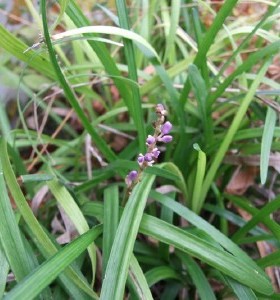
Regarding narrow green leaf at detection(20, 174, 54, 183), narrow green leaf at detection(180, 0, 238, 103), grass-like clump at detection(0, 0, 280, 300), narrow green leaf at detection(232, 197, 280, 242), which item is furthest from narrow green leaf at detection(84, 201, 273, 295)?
narrow green leaf at detection(180, 0, 238, 103)

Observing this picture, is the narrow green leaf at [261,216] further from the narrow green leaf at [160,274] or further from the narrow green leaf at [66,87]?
the narrow green leaf at [66,87]

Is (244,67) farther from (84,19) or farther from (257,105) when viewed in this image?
(84,19)

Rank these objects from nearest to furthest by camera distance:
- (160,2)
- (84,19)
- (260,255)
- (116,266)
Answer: (116,266)
(84,19)
(260,255)
(160,2)

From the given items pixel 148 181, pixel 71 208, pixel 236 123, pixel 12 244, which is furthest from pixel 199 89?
pixel 12 244

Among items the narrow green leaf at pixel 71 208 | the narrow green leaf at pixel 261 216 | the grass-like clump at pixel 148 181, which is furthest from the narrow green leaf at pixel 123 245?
the narrow green leaf at pixel 261 216

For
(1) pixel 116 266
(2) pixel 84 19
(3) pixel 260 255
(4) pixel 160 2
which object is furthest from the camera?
(4) pixel 160 2

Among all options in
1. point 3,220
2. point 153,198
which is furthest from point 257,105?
point 3,220
